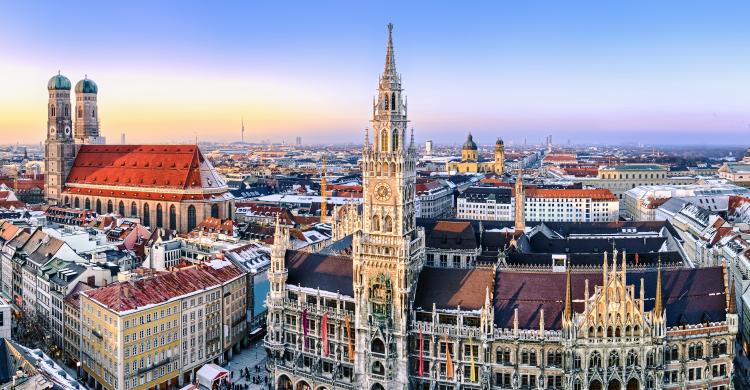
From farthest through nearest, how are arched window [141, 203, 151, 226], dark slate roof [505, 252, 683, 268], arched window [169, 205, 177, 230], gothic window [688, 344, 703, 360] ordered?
arched window [141, 203, 151, 226] → arched window [169, 205, 177, 230] → dark slate roof [505, 252, 683, 268] → gothic window [688, 344, 703, 360]

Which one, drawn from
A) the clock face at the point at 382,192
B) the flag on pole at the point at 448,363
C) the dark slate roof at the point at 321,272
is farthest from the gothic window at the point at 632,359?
the dark slate roof at the point at 321,272

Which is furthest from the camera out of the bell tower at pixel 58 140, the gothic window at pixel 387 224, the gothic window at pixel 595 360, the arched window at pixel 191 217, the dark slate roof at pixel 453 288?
the bell tower at pixel 58 140

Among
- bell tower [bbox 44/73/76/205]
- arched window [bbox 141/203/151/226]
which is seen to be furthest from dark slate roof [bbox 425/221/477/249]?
bell tower [bbox 44/73/76/205]

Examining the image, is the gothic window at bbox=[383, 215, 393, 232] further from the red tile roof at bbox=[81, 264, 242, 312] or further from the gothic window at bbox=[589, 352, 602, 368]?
the red tile roof at bbox=[81, 264, 242, 312]

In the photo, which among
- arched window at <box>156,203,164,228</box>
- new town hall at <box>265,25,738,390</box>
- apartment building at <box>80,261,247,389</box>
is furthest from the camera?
arched window at <box>156,203,164,228</box>

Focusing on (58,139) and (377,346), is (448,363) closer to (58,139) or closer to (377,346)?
(377,346)

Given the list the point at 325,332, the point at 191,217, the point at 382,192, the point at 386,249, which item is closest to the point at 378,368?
the point at 325,332

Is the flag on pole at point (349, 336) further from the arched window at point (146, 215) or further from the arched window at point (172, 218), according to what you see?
the arched window at point (146, 215)
